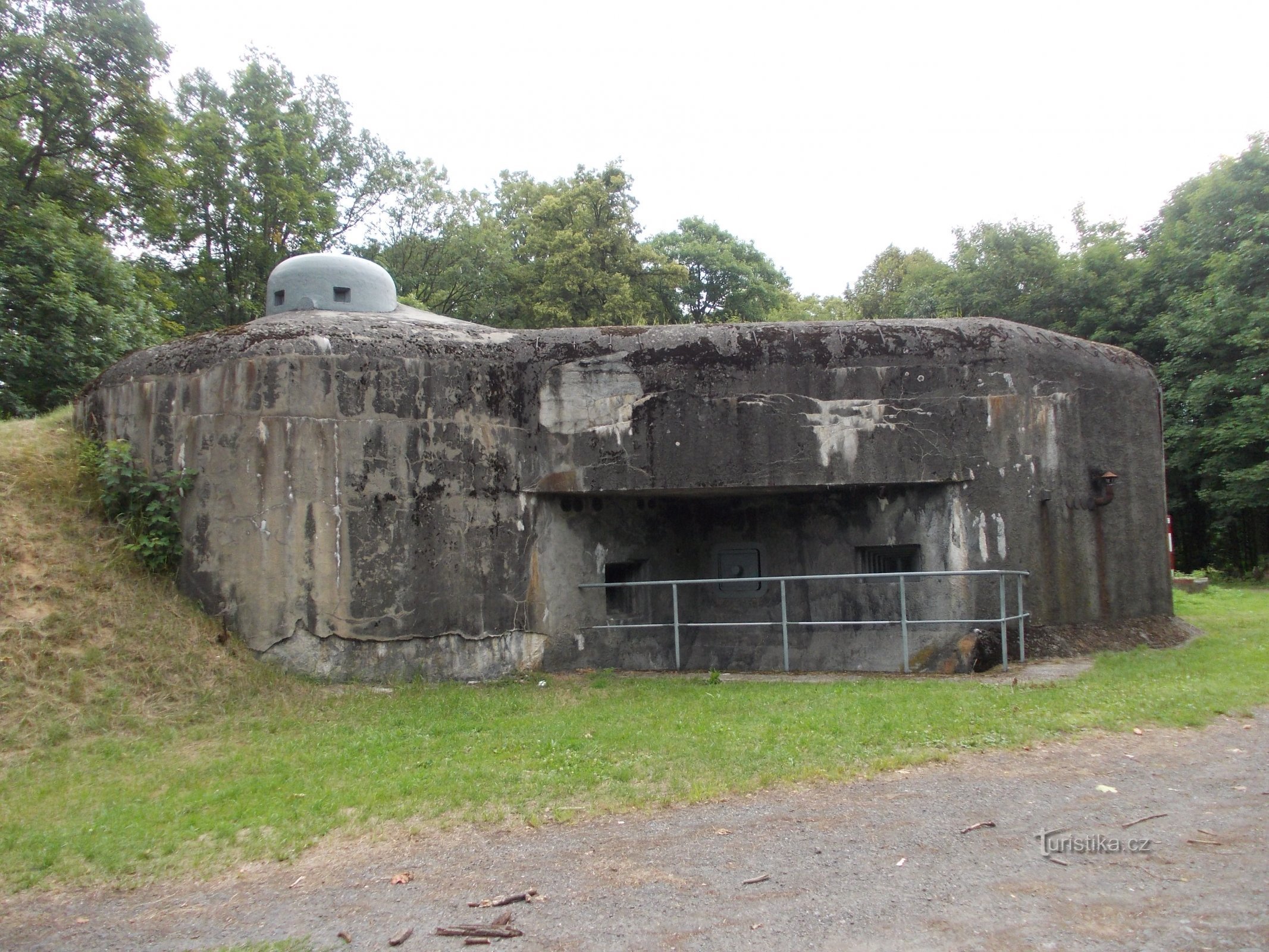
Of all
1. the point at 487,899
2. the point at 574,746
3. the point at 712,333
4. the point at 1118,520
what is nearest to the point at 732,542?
the point at 712,333

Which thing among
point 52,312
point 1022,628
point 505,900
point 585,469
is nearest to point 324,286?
point 585,469

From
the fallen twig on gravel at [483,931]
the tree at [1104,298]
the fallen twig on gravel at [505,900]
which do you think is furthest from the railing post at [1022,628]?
the tree at [1104,298]

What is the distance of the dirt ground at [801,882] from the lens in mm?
3580

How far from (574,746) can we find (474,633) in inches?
120

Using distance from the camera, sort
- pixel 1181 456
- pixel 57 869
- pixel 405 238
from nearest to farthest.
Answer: pixel 57 869 < pixel 1181 456 < pixel 405 238

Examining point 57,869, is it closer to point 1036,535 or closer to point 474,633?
point 474,633

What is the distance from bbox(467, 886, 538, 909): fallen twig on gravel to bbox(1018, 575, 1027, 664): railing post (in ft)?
21.2

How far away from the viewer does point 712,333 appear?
10141mm

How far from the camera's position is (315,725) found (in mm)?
7438

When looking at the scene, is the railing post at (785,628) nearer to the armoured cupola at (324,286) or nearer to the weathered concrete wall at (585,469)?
the weathered concrete wall at (585,469)

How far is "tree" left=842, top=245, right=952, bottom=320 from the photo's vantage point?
1112 inches

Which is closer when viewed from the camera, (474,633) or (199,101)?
(474,633)

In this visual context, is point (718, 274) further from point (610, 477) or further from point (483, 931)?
point (483, 931)

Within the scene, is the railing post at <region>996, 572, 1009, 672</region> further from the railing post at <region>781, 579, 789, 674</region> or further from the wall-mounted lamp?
the railing post at <region>781, 579, 789, 674</region>
